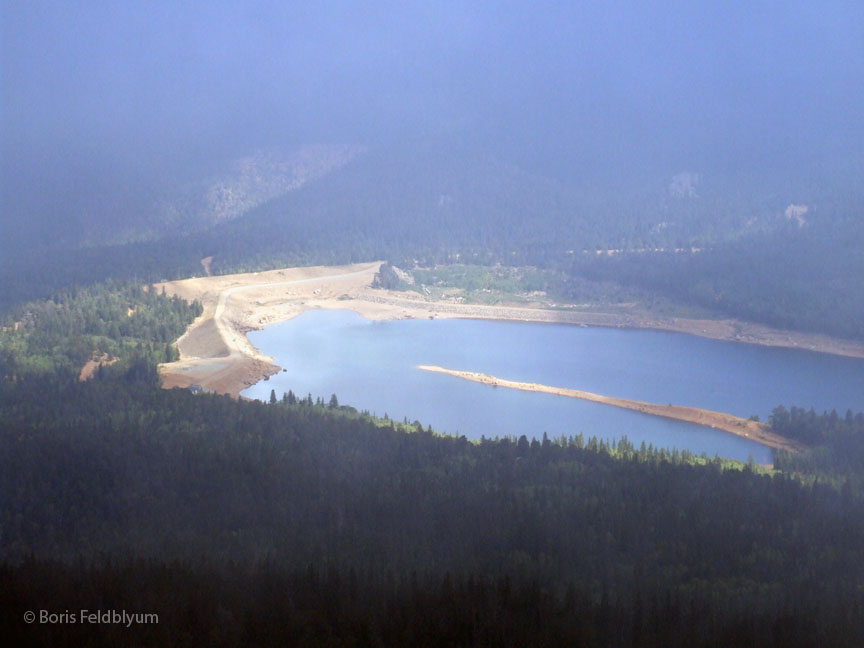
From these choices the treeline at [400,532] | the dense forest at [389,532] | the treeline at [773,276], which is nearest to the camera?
the dense forest at [389,532]

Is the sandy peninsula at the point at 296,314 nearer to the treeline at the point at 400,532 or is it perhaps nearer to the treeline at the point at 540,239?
the treeline at the point at 540,239

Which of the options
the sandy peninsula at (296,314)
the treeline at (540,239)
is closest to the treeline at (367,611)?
the sandy peninsula at (296,314)

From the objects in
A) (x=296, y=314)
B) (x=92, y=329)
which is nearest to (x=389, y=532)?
(x=92, y=329)

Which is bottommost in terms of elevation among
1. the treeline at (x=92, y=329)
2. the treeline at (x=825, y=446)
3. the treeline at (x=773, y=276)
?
the treeline at (x=825, y=446)

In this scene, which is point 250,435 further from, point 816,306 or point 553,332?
point 816,306

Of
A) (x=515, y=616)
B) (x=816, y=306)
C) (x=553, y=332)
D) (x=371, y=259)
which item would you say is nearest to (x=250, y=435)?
(x=515, y=616)

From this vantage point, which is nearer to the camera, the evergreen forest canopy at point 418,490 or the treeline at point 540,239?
the evergreen forest canopy at point 418,490

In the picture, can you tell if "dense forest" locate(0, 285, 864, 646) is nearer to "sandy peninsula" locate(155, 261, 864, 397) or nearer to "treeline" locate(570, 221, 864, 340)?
"sandy peninsula" locate(155, 261, 864, 397)
